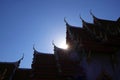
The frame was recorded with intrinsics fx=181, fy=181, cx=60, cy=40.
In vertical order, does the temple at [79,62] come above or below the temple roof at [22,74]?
above

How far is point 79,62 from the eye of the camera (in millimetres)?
16547

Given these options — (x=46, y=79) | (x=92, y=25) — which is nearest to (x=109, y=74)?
(x=46, y=79)

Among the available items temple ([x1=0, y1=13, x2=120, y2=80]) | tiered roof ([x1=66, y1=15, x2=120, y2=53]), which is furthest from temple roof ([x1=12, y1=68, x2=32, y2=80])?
tiered roof ([x1=66, y1=15, x2=120, y2=53])

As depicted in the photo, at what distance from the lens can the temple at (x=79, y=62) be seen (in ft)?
47.4

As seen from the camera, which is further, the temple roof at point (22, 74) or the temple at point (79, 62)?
the temple roof at point (22, 74)

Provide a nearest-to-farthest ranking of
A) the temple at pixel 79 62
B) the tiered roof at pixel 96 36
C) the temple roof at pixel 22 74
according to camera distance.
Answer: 1. the temple at pixel 79 62
2. the tiered roof at pixel 96 36
3. the temple roof at pixel 22 74

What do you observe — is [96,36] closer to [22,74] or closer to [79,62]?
[79,62]

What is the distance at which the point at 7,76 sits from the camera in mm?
15836

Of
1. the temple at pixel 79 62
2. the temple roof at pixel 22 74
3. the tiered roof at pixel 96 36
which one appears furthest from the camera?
the temple roof at pixel 22 74

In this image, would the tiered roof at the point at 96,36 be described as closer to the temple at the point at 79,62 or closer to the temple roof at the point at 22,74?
the temple at the point at 79,62

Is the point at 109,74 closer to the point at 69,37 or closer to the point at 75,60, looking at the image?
the point at 75,60

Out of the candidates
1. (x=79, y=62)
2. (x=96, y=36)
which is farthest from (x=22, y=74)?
(x=96, y=36)

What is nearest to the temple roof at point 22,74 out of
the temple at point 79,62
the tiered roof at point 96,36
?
the temple at point 79,62

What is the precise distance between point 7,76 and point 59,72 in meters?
4.89
